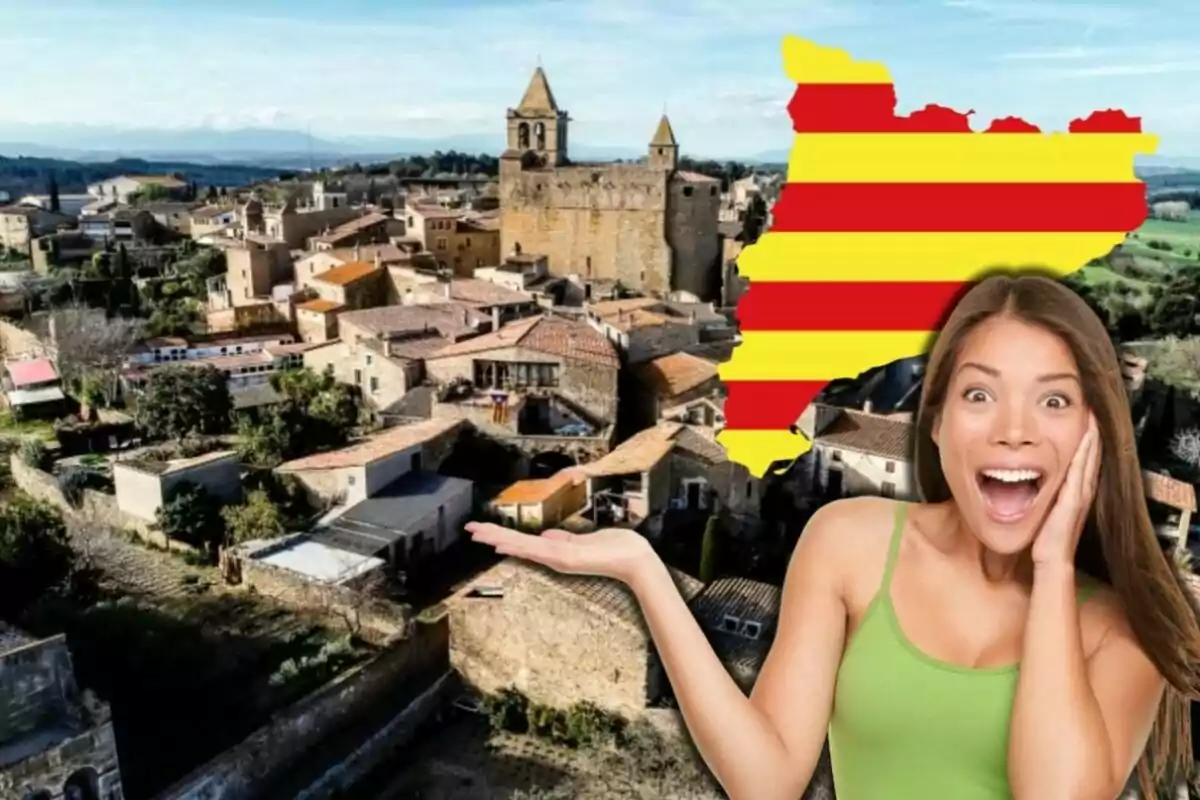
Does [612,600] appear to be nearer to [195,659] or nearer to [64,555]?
[195,659]

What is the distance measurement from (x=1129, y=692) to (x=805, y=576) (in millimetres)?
428

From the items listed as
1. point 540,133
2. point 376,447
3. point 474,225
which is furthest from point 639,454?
point 474,225

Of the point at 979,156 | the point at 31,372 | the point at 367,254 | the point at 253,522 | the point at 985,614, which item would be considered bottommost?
the point at 253,522

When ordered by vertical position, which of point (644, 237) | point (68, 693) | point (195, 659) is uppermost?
point (644, 237)

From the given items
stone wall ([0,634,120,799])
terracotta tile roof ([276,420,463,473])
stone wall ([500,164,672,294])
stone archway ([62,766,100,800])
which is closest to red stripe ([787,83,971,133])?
stone wall ([0,634,120,799])

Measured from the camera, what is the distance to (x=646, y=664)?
20.4 ft

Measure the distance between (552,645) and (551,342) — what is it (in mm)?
5660

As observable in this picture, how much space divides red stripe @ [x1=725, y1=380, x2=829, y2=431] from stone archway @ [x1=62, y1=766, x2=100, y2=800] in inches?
179

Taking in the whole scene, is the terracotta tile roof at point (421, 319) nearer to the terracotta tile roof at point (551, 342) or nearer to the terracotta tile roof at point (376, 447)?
the terracotta tile roof at point (551, 342)

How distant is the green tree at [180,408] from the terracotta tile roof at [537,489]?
182 inches

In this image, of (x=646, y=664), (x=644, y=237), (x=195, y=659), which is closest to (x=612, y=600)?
(x=646, y=664)

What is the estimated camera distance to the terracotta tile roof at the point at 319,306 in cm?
1647

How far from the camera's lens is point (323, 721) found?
6.27 m

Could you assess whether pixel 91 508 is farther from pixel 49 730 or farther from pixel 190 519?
pixel 49 730
